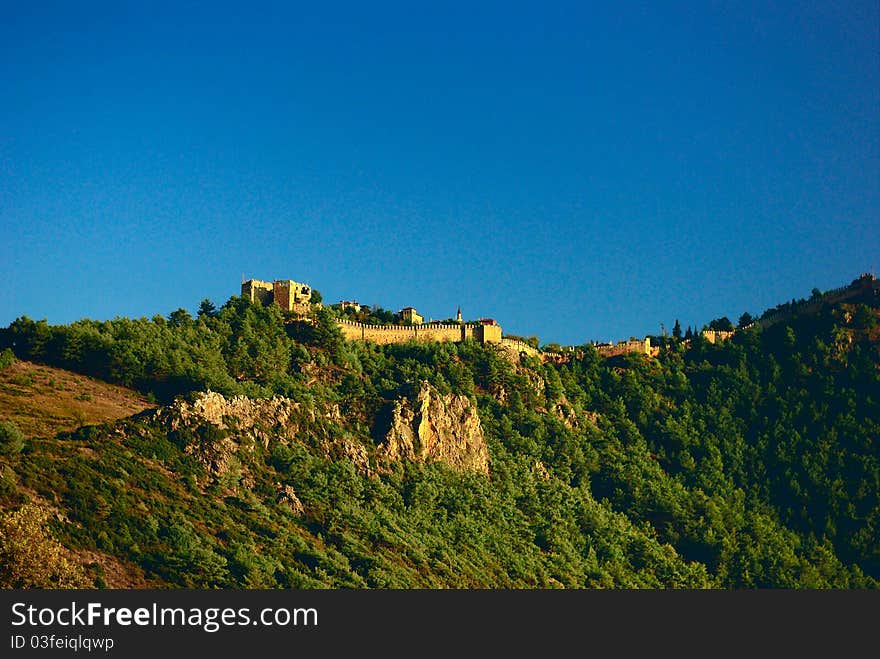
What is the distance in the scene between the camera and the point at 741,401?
367 ft

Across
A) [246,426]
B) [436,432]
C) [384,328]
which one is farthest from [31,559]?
[384,328]

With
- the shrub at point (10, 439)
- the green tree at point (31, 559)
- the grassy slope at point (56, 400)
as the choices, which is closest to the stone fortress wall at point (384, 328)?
the grassy slope at point (56, 400)

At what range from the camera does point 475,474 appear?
9281 cm

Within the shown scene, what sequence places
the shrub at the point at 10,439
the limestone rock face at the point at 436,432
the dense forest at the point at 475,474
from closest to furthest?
1. the shrub at the point at 10,439
2. the dense forest at the point at 475,474
3. the limestone rock face at the point at 436,432

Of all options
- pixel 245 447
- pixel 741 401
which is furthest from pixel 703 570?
pixel 245 447

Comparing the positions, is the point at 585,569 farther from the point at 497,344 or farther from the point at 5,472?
the point at 5,472

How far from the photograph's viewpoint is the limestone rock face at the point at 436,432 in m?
91.1

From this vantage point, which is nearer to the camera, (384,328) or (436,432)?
(436,432)

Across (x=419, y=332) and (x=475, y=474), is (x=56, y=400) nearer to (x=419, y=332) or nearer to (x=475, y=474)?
(x=475, y=474)

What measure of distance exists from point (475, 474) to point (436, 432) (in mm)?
3486

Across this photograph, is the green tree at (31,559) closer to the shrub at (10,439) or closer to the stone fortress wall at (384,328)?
the shrub at (10,439)

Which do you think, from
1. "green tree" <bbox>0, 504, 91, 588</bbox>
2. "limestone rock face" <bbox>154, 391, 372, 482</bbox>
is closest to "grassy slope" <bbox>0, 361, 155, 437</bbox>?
"limestone rock face" <bbox>154, 391, 372, 482</bbox>

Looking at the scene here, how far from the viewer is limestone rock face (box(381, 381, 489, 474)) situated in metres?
91.1

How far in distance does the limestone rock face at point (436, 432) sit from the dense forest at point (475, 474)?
1.18 metres
